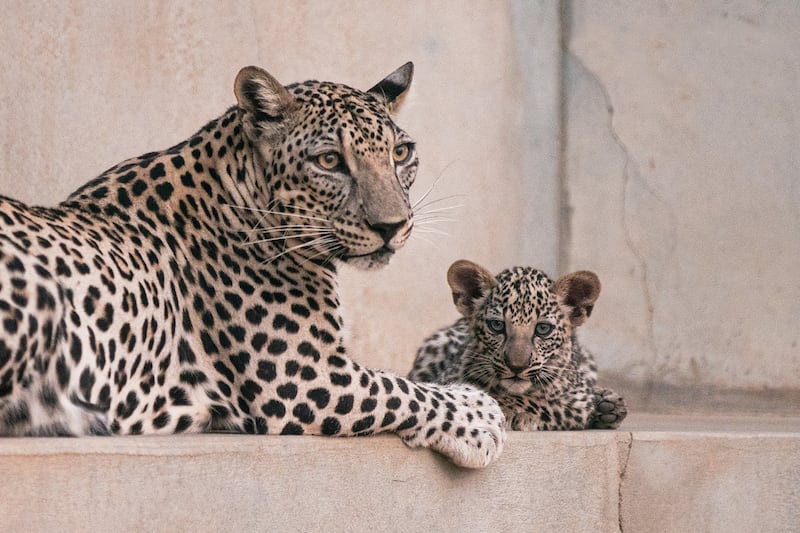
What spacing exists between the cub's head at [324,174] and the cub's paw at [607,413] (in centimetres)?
179

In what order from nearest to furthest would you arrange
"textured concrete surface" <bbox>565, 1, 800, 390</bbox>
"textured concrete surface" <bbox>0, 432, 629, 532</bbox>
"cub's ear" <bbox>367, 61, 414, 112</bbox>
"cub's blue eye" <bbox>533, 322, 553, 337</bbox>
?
"textured concrete surface" <bbox>0, 432, 629, 532</bbox> → "cub's ear" <bbox>367, 61, 414, 112</bbox> → "cub's blue eye" <bbox>533, 322, 553, 337</bbox> → "textured concrete surface" <bbox>565, 1, 800, 390</bbox>

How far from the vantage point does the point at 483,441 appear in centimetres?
541

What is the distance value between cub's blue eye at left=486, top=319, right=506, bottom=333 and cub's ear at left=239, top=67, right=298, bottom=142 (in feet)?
5.63

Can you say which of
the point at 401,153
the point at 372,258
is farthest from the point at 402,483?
the point at 401,153

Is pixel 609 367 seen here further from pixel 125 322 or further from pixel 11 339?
pixel 11 339

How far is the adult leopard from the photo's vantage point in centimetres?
487

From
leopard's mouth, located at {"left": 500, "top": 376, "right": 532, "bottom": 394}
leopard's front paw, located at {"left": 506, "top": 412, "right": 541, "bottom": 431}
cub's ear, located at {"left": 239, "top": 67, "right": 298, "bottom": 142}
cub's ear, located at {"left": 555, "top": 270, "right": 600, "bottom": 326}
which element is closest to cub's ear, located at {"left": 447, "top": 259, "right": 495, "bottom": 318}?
cub's ear, located at {"left": 555, "top": 270, "right": 600, "bottom": 326}

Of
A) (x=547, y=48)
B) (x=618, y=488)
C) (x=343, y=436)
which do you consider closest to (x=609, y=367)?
(x=547, y=48)

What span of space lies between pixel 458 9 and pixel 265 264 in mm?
4682

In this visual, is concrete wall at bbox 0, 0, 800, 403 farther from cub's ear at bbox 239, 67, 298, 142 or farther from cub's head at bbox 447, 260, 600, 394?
cub's ear at bbox 239, 67, 298, 142

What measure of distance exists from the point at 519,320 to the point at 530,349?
0.20 meters

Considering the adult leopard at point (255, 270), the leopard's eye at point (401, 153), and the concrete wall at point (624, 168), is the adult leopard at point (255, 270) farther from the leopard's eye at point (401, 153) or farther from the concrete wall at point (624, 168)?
the concrete wall at point (624, 168)

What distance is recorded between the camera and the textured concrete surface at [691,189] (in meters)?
9.79

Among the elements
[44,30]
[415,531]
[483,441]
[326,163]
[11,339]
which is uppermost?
[44,30]
